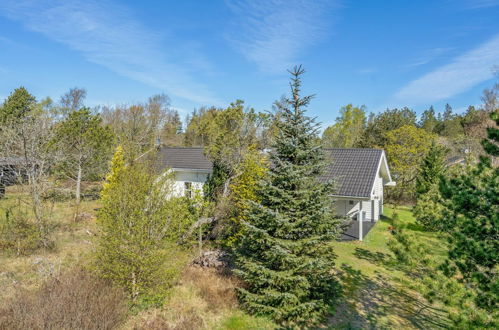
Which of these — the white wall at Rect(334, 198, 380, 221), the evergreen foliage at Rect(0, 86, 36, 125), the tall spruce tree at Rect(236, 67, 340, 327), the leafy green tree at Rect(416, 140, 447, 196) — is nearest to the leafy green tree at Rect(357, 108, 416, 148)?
the leafy green tree at Rect(416, 140, 447, 196)

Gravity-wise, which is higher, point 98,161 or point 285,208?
point 98,161

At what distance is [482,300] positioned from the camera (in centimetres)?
556

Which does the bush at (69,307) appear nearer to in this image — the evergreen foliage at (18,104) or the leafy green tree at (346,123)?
the evergreen foliage at (18,104)

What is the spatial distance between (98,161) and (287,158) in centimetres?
1920

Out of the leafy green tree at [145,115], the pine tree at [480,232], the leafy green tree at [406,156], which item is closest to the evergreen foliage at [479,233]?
the pine tree at [480,232]

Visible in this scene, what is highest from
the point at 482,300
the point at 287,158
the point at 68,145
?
the point at 68,145

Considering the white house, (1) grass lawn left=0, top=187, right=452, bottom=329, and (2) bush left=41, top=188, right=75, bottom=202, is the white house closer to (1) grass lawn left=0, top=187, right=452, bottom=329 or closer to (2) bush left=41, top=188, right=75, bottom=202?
(1) grass lawn left=0, top=187, right=452, bottom=329

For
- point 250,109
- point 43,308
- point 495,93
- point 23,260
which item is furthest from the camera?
point 495,93

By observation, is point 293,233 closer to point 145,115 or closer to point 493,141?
point 493,141

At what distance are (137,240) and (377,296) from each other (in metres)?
8.10

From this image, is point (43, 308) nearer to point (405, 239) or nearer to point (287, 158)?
point (287, 158)

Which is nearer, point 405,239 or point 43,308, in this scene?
point 43,308

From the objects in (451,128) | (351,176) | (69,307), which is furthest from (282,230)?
(451,128)

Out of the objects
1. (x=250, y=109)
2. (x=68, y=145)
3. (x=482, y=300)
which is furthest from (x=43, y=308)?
(x=68, y=145)
